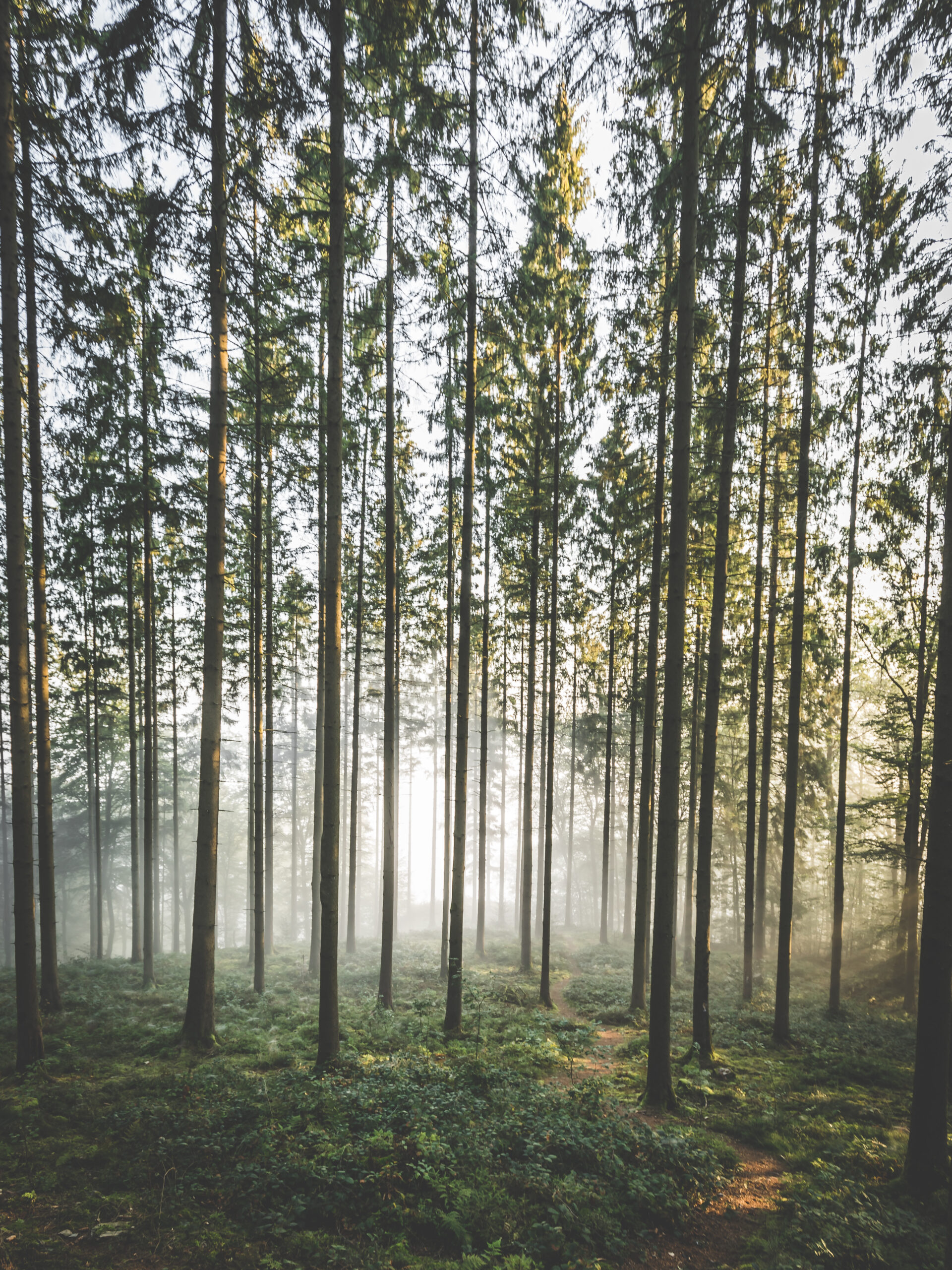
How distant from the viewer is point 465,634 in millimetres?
9500

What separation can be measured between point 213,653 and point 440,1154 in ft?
22.6

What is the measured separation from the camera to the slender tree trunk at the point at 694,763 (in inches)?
565

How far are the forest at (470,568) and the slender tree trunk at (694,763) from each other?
0.90ft

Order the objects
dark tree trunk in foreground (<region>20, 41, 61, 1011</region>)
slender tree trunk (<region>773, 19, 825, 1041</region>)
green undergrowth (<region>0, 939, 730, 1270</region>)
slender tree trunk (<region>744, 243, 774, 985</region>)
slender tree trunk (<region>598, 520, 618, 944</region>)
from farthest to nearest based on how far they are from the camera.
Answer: slender tree trunk (<region>598, 520, 618, 944</region>)
slender tree trunk (<region>744, 243, 774, 985</region>)
slender tree trunk (<region>773, 19, 825, 1041</region>)
dark tree trunk in foreground (<region>20, 41, 61, 1011</region>)
green undergrowth (<region>0, 939, 730, 1270</region>)

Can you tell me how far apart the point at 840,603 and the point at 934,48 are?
10.1 metres

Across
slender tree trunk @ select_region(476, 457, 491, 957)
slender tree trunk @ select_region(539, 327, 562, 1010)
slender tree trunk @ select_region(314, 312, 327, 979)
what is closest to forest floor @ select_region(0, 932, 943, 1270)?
slender tree trunk @ select_region(539, 327, 562, 1010)

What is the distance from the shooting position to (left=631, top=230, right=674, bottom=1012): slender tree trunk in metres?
9.87

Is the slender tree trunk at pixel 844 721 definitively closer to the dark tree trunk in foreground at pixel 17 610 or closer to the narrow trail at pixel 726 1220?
the narrow trail at pixel 726 1220

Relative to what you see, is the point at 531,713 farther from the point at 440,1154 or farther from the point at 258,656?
the point at 440,1154

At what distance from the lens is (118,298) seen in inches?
323

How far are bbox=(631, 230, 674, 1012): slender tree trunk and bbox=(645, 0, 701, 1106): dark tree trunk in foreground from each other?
1.61 meters

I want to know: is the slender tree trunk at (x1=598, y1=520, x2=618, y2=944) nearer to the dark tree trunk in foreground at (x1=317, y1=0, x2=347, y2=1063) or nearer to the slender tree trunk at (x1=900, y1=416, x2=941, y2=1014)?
the slender tree trunk at (x1=900, y1=416, x2=941, y2=1014)

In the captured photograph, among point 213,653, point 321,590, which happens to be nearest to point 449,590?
point 321,590

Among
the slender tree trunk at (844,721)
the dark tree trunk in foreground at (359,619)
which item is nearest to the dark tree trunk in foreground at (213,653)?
the dark tree trunk in foreground at (359,619)
